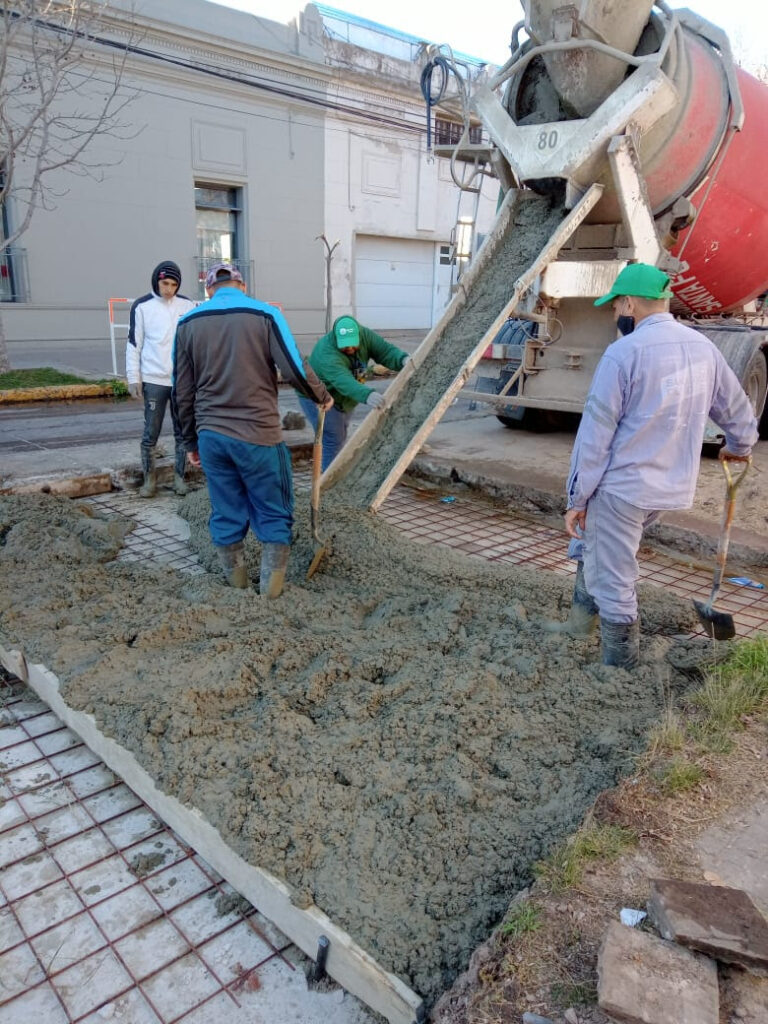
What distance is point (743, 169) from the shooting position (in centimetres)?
539

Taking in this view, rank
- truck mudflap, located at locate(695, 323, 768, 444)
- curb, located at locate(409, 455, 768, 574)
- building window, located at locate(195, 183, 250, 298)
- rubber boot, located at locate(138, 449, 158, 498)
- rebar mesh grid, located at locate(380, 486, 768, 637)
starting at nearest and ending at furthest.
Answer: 1. rebar mesh grid, located at locate(380, 486, 768, 637)
2. curb, located at locate(409, 455, 768, 574)
3. rubber boot, located at locate(138, 449, 158, 498)
4. truck mudflap, located at locate(695, 323, 768, 444)
5. building window, located at locate(195, 183, 250, 298)

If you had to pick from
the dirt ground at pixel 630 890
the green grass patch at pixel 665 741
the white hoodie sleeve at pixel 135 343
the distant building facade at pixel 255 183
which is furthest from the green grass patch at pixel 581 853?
the distant building facade at pixel 255 183

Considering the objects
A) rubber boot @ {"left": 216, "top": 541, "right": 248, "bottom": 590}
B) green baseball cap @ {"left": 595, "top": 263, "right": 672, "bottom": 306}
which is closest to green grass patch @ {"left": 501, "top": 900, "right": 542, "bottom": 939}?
green baseball cap @ {"left": 595, "top": 263, "right": 672, "bottom": 306}

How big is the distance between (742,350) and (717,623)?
398 centimetres

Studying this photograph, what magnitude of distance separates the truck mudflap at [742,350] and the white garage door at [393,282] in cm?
1342

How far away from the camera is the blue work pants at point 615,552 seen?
297cm

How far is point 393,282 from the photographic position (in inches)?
790

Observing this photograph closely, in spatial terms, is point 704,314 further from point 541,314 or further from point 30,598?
point 30,598

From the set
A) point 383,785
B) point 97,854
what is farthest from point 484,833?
point 97,854

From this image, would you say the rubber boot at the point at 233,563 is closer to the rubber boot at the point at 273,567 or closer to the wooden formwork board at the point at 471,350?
the rubber boot at the point at 273,567

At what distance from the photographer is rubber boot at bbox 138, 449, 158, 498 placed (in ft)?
18.9

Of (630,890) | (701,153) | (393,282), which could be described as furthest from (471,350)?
(393,282)

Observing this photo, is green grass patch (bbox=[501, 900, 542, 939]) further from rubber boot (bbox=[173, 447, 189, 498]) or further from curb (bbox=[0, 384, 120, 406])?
curb (bbox=[0, 384, 120, 406])

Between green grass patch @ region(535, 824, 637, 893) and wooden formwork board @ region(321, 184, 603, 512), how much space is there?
283 centimetres
